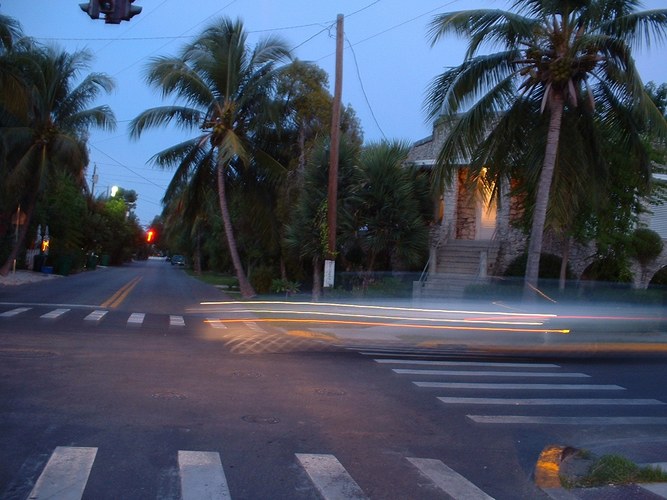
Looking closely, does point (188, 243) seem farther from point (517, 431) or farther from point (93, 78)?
point (517, 431)

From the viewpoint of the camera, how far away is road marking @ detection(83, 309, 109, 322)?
18617mm

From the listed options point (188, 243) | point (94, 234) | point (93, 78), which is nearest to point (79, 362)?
point (93, 78)

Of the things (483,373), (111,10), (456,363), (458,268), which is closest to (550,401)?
(483,373)

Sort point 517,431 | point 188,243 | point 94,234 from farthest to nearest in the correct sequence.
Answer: point 188,243 → point 94,234 → point 517,431

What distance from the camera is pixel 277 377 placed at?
37.0ft

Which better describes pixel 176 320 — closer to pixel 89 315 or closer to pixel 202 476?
pixel 89 315

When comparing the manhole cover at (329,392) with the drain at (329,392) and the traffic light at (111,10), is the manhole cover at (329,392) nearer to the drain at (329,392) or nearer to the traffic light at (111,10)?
the drain at (329,392)

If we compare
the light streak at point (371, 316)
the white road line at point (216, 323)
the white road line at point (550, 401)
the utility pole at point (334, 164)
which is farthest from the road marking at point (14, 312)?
the white road line at point (550, 401)

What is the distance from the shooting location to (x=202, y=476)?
6.34m

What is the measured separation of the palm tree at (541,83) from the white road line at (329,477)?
44.7 ft

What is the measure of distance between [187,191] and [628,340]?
19.1 metres

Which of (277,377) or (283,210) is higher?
(283,210)

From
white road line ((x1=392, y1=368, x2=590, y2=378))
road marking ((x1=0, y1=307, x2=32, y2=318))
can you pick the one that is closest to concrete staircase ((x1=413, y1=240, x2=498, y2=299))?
white road line ((x1=392, y1=368, x2=590, y2=378))

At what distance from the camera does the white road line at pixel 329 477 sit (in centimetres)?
607
